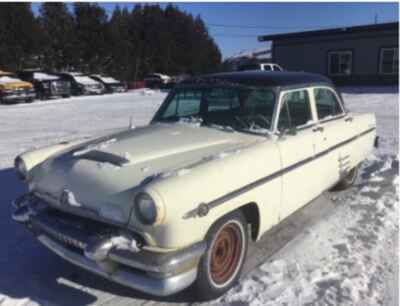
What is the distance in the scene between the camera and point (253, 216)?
10.7 ft

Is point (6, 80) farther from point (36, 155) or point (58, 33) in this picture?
point (36, 155)

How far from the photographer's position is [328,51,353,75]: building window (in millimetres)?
25250

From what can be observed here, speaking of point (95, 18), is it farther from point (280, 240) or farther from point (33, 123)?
point (280, 240)

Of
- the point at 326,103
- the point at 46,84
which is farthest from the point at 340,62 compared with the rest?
the point at 326,103

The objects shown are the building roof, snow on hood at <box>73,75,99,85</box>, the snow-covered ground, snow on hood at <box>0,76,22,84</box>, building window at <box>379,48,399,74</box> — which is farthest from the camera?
snow on hood at <box>73,75,99,85</box>

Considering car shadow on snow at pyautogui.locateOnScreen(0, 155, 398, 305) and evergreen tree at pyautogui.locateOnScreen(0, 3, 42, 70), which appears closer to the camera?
car shadow on snow at pyautogui.locateOnScreen(0, 155, 398, 305)

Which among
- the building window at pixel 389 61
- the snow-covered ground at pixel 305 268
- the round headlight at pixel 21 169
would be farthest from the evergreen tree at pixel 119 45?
the round headlight at pixel 21 169

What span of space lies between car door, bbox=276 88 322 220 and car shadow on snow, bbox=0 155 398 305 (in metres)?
0.45

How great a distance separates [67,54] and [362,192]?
35.2 metres

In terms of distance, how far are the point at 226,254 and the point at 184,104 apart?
206cm

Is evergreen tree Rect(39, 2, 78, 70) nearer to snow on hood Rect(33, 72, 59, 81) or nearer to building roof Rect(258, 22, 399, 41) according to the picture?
snow on hood Rect(33, 72, 59, 81)

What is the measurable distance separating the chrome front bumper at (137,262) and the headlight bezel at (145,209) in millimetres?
227

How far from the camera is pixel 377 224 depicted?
4301 mm

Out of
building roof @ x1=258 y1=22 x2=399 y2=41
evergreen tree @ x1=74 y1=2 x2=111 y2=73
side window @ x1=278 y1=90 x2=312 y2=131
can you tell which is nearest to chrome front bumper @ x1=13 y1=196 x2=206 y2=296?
side window @ x1=278 y1=90 x2=312 y2=131
